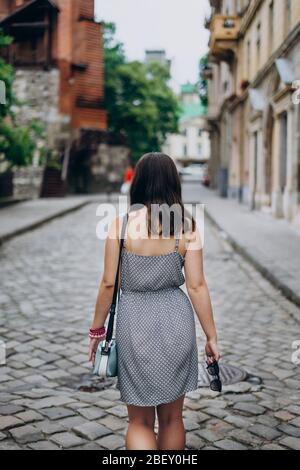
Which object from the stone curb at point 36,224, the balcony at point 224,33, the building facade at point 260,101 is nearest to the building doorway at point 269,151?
the building facade at point 260,101

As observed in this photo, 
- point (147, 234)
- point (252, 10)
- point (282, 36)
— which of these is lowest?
point (147, 234)

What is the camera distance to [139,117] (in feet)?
155

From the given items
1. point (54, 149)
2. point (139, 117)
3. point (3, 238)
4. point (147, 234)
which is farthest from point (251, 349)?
point (139, 117)

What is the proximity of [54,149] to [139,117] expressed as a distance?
1193 cm

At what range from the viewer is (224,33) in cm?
2722

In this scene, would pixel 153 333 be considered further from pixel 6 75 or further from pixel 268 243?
pixel 6 75

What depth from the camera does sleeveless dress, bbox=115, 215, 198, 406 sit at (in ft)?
9.11

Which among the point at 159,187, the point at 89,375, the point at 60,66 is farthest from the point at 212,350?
the point at 60,66

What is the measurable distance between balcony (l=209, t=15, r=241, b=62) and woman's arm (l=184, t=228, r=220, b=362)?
2567 cm

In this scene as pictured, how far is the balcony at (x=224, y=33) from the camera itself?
88.1 ft

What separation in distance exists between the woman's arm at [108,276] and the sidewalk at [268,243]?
5.02m

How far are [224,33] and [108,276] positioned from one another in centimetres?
2618
